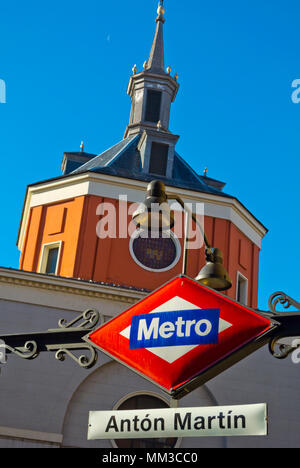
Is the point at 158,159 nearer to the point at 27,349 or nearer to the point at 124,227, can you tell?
the point at 124,227

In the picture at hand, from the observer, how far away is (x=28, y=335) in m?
5.82

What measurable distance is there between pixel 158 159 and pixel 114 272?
18.7 ft

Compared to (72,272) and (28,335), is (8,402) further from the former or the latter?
(28,335)

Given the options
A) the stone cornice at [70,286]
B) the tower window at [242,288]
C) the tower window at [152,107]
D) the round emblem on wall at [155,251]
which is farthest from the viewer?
the tower window at [152,107]

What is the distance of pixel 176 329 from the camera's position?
5133 millimetres

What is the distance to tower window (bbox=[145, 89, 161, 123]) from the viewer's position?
25.7m

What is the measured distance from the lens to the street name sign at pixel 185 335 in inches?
196

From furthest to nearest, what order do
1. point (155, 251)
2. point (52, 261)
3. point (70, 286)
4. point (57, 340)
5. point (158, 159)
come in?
point (158, 159), point (52, 261), point (155, 251), point (70, 286), point (57, 340)

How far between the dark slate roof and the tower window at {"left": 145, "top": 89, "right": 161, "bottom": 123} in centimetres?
131

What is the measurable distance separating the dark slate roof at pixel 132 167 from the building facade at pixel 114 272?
62mm

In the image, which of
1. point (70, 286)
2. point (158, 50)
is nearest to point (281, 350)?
point (70, 286)

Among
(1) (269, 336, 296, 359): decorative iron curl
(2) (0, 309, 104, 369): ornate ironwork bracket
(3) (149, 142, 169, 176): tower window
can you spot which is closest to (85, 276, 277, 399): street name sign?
(1) (269, 336, 296, 359): decorative iron curl

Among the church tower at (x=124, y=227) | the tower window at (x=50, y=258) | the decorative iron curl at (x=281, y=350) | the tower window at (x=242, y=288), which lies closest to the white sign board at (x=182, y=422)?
the decorative iron curl at (x=281, y=350)

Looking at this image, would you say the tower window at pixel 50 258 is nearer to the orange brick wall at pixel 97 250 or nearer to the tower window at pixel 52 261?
the tower window at pixel 52 261
